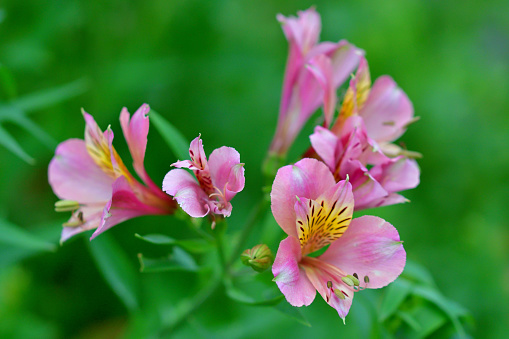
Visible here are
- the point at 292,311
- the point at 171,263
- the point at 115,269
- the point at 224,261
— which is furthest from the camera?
the point at 115,269

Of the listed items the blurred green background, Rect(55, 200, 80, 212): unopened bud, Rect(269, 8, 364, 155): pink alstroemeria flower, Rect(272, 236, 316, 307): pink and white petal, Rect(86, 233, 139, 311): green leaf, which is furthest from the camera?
the blurred green background

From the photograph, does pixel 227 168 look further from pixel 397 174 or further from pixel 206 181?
pixel 397 174

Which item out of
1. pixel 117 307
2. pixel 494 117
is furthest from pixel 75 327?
pixel 494 117

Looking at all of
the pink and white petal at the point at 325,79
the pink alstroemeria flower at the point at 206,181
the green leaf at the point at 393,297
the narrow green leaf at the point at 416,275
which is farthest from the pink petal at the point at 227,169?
the narrow green leaf at the point at 416,275

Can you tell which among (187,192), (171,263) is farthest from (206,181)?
(171,263)

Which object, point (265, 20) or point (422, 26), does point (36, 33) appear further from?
point (422, 26)

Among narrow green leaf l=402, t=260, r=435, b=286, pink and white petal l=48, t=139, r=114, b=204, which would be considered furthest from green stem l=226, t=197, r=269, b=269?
narrow green leaf l=402, t=260, r=435, b=286

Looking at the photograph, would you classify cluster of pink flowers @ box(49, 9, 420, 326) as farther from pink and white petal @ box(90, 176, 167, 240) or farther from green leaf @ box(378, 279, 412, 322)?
green leaf @ box(378, 279, 412, 322)
